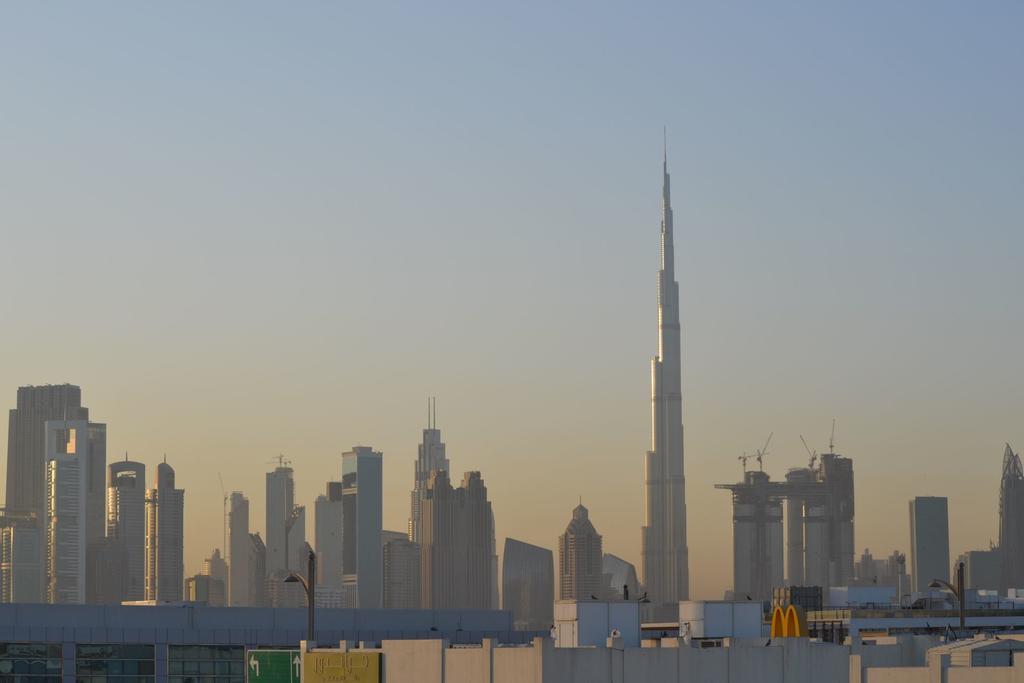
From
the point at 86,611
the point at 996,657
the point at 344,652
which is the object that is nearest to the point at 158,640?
the point at 86,611

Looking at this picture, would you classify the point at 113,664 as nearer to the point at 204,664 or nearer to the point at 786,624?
the point at 204,664

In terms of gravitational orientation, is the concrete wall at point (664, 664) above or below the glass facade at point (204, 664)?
above

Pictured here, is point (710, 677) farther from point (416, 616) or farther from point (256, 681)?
point (416, 616)

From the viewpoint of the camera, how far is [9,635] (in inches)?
5098

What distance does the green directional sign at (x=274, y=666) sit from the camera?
Result: 299 feet

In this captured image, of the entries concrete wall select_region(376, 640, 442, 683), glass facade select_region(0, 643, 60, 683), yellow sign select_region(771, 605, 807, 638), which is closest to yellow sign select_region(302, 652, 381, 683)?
concrete wall select_region(376, 640, 442, 683)

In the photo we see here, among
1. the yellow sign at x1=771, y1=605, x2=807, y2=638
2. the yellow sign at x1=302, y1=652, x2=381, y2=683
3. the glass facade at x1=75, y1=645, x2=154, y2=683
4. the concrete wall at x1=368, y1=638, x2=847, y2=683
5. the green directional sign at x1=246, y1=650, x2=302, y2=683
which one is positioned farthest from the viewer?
the glass facade at x1=75, y1=645, x2=154, y2=683

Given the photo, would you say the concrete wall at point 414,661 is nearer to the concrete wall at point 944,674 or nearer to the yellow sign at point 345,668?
the yellow sign at point 345,668

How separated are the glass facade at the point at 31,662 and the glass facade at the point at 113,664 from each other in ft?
4.78

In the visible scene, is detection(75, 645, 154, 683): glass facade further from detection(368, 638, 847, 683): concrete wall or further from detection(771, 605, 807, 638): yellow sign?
detection(771, 605, 807, 638): yellow sign

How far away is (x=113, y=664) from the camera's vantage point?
130 m

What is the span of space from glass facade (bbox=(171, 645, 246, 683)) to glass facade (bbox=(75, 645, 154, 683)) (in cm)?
162

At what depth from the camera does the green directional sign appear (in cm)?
9100

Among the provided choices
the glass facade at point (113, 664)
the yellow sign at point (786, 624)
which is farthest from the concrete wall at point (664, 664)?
the glass facade at point (113, 664)
